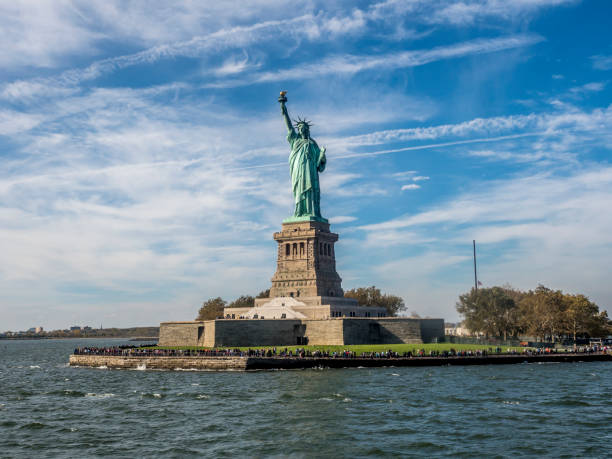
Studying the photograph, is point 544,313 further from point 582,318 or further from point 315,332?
point 315,332

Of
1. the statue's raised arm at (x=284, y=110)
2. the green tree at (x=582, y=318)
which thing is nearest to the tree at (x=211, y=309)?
the statue's raised arm at (x=284, y=110)

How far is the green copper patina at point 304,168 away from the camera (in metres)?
84.2

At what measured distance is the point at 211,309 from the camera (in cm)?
11288


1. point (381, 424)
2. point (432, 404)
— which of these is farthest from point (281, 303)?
point (381, 424)

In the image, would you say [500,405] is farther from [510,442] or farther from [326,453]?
[326,453]

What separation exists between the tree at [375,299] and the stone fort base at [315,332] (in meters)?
38.1

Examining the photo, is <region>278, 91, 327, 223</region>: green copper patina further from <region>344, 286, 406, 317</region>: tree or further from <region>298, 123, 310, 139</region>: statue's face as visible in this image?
<region>344, 286, 406, 317</region>: tree

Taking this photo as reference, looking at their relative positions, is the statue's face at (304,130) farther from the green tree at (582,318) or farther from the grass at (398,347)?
the green tree at (582,318)

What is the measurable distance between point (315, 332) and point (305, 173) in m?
24.8

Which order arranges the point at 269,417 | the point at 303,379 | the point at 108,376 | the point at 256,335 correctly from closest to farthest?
the point at 269,417, the point at 303,379, the point at 108,376, the point at 256,335

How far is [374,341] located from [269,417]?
36.4 m

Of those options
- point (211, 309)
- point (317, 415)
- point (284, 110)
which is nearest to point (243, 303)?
point (211, 309)

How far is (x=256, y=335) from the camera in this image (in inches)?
2677

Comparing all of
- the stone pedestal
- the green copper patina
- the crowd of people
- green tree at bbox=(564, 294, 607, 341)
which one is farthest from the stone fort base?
green tree at bbox=(564, 294, 607, 341)
